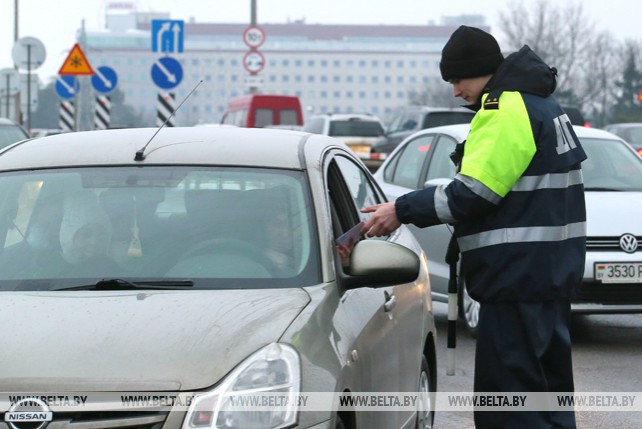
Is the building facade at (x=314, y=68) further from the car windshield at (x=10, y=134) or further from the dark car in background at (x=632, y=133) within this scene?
the car windshield at (x=10, y=134)

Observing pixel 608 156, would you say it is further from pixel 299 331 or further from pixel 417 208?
pixel 299 331

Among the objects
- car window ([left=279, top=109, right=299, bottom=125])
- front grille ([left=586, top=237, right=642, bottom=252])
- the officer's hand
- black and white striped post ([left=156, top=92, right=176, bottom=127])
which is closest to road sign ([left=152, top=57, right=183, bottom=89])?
black and white striped post ([left=156, top=92, right=176, bottom=127])

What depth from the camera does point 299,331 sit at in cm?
387

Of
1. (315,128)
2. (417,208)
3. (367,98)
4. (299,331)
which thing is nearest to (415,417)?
(417,208)

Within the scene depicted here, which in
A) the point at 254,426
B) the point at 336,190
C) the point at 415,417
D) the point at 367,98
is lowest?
the point at 367,98

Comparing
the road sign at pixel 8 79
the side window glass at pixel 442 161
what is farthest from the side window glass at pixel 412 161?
the road sign at pixel 8 79

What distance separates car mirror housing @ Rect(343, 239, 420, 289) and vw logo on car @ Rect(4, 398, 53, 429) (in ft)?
4.00

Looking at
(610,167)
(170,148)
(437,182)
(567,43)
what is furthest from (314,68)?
(170,148)

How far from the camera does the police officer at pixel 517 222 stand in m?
4.42

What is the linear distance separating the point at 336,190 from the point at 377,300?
20.5 inches

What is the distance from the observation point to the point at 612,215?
926 cm

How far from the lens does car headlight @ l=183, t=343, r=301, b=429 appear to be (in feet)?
11.6

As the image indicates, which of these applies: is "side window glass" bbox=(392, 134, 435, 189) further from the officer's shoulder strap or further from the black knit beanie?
the officer's shoulder strap

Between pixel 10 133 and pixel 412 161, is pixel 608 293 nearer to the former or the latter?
pixel 412 161
